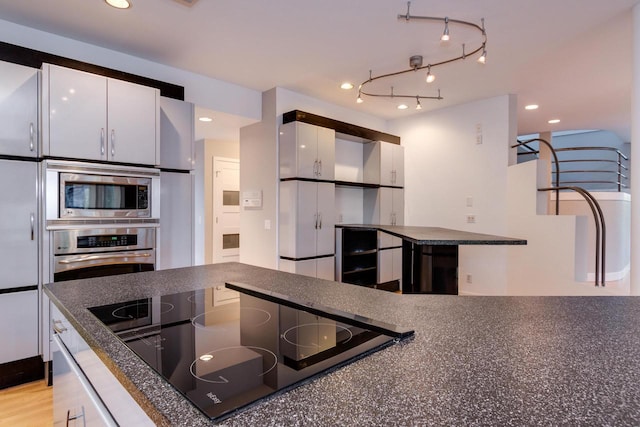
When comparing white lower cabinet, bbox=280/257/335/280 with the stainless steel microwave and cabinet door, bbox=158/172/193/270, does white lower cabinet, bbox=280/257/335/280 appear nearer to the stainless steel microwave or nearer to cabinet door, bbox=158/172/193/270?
cabinet door, bbox=158/172/193/270

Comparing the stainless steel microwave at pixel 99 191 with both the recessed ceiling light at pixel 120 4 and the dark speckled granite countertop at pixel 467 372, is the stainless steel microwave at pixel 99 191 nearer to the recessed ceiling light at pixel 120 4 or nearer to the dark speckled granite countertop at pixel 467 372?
the recessed ceiling light at pixel 120 4

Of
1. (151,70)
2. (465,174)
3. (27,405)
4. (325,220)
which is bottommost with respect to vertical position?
(27,405)

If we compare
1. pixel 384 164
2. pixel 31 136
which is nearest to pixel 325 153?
pixel 384 164

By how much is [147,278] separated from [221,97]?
2.78 metres

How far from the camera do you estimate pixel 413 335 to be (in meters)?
0.88

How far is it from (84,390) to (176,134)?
2544mm

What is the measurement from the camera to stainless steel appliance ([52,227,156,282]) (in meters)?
2.45

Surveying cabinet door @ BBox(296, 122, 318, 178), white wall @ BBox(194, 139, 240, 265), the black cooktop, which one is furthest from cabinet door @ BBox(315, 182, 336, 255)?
the black cooktop

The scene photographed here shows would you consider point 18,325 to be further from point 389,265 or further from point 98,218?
point 389,265

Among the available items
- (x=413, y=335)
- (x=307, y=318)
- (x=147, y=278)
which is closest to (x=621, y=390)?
(x=413, y=335)

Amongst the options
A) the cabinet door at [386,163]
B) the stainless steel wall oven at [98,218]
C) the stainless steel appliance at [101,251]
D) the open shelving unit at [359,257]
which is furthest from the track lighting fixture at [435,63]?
the stainless steel appliance at [101,251]

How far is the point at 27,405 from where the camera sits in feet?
7.30

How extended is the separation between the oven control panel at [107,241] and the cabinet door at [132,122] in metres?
0.59

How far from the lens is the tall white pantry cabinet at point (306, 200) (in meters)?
3.97
